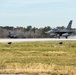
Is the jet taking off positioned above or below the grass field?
below

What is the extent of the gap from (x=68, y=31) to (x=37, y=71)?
90.2m

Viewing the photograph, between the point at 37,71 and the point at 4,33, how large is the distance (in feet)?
353

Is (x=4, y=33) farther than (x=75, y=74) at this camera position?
Yes

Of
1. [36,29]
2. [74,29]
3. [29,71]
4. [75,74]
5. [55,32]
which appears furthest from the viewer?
[36,29]

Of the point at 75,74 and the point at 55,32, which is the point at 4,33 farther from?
the point at 75,74

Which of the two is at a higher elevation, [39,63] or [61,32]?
[39,63]

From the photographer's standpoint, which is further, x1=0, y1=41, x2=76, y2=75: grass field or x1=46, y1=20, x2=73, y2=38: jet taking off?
x1=46, y1=20, x2=73, y2=38: jet taking off

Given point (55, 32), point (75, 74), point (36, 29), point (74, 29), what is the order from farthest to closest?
point (36, 29), point (74, 29), point (55, 32), point (75, 74)

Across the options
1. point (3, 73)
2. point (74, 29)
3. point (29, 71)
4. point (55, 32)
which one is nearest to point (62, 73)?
point (29, 71)

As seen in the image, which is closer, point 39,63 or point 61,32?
point 39,63

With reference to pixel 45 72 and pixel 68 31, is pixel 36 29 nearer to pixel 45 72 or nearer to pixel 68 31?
pixel 68 31

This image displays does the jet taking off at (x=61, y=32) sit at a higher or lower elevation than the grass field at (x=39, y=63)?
lower

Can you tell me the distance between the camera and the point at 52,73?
1407cm

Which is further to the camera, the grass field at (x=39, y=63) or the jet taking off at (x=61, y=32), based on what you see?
the jet taking off at (x=61, y=32)
